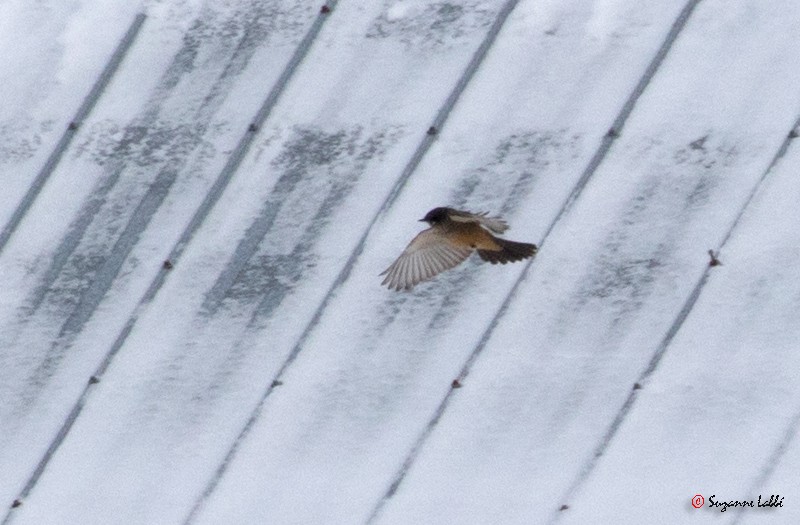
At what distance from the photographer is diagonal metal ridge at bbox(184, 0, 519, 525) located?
239 inches

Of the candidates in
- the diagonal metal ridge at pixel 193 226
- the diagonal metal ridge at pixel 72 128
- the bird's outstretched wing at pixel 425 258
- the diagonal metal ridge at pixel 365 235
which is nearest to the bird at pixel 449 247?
the bird's outstretched wing at pixel 425 258

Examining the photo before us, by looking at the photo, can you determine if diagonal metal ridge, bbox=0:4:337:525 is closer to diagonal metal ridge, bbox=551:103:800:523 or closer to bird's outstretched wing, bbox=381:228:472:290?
bird's outstretched wing, bbox=381:228:472:290

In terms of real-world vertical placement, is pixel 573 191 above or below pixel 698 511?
above

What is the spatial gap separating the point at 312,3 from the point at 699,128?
161 cm

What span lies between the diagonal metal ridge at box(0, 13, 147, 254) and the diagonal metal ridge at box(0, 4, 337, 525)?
0.62 m

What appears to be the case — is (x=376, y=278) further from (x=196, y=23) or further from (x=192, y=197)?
(x=196, y=23)

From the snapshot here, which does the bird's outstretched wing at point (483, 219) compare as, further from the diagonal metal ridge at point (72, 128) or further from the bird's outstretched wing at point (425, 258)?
the diagonal metal ridge at point (72, 128)

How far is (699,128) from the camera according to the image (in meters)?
6.32

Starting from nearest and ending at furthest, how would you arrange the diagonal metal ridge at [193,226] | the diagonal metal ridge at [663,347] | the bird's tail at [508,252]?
the diagonal metal ridge at [663,347] → the bird's tail at [508,252] → the diagonal metal ridge at [193,226]

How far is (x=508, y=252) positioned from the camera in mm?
6051

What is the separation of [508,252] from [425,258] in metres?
0.27

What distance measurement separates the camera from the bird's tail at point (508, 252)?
6.05m

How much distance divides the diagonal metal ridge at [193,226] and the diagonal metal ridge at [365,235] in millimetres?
412

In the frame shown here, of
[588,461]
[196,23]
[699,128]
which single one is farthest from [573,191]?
[196,23]
